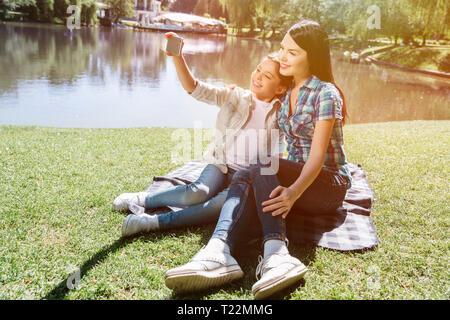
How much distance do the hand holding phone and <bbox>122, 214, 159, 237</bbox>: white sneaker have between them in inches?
44.2

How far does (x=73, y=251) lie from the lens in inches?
96.3

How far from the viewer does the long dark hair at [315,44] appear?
241cm

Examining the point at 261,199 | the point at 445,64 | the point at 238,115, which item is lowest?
→ the point at 261,199

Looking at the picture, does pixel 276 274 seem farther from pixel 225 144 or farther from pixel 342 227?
pixel 225 144

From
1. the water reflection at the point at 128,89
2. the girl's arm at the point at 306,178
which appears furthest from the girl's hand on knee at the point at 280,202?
the water reflection at the point at 128,89

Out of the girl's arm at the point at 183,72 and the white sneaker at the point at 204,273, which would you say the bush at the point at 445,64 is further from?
the white sneaker at the point at 204,273

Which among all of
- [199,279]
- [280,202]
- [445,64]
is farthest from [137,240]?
[445,64]

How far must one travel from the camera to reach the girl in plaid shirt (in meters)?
1.96

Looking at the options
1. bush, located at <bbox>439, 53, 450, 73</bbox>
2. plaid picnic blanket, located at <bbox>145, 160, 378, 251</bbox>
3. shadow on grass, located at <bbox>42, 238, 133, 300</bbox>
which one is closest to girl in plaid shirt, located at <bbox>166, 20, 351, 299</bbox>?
plaid picnic blanket, located at <bbox>145, 160, 378, 251</bbox>

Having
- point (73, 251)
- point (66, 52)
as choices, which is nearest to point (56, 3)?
point (66, 52)

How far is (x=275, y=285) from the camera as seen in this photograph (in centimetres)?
188

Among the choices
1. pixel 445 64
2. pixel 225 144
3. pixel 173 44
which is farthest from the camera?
pixel 445 64

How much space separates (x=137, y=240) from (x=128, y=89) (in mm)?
10375

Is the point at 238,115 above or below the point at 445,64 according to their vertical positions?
below
